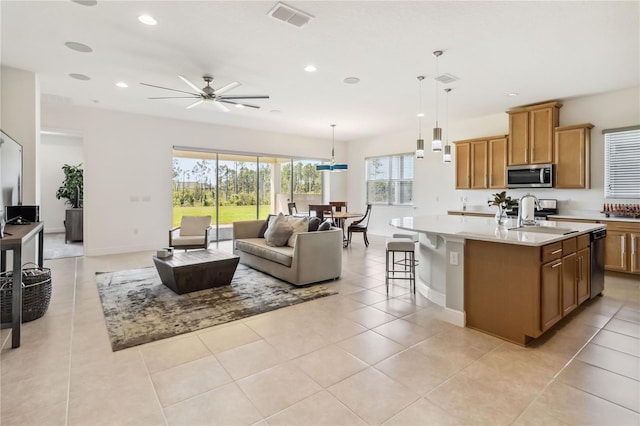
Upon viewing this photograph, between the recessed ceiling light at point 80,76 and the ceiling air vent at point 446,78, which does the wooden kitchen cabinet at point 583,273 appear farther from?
the recessed ceiling light at point 80,76

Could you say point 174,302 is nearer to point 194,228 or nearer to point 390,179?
point 194,228

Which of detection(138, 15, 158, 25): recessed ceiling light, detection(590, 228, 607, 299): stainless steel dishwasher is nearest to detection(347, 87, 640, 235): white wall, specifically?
detection(590, 228, 607, 299): stainless steel dishwasher

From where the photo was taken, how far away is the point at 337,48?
366 cm

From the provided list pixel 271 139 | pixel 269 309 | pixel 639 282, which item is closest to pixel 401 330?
pixel 269 309

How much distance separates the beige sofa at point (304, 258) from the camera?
416cm

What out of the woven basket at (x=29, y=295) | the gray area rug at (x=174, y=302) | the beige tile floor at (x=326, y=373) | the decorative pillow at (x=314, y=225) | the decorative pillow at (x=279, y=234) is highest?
the decorative pillow at (x=314, y=225)

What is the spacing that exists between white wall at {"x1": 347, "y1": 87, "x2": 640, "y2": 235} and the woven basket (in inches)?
280

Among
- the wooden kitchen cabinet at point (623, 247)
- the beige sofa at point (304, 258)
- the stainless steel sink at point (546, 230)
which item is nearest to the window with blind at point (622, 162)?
the wooden kitchen cabinet at point (623, 247)

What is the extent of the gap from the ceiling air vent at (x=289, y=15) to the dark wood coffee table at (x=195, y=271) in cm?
279

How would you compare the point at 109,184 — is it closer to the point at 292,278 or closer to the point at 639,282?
the point at 292,278

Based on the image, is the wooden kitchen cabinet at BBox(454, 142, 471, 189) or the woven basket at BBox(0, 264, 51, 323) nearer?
the woven basket at BBox(0, 264, 51, 323)

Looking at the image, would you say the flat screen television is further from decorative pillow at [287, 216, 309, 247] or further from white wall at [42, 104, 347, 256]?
decorative pillow at [287, 216, 309, 247]

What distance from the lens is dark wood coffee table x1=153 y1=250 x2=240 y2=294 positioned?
3815mm

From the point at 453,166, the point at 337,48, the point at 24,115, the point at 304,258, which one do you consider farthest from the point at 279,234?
the point at 453,166
